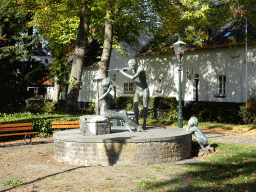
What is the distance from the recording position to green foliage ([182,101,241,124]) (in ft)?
71.6

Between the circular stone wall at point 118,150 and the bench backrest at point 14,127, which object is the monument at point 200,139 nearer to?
the circular stone wall at point 118,150

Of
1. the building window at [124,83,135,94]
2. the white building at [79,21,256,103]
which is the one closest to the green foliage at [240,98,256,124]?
the white building at [79,21,256,103]

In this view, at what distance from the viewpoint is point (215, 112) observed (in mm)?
22656

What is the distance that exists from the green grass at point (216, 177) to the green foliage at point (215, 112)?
1192 cm

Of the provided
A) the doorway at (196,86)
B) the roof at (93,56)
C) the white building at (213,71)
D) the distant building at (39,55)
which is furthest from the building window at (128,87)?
the distant building at (39,55)

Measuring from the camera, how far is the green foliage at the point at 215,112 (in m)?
21.8

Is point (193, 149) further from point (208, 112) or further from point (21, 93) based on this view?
point (21, 93)

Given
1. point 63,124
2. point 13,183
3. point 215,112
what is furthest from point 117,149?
point 215,112

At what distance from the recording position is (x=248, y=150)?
11.4 meters

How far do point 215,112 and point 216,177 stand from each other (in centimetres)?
1552

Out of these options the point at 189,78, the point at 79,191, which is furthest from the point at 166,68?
the point at 79,191

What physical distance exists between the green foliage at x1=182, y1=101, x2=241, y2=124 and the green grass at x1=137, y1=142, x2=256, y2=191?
39.1ft

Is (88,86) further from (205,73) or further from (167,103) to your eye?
(205,73)

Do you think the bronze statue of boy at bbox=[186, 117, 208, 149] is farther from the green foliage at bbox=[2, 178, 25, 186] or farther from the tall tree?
the tall tree
